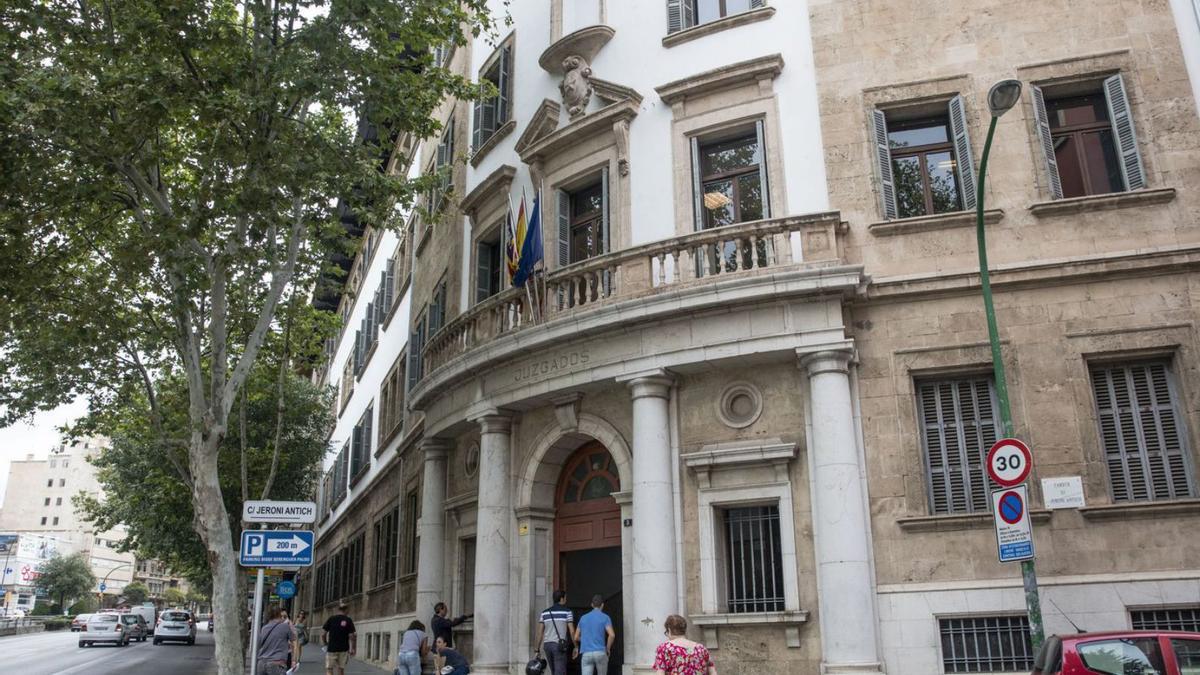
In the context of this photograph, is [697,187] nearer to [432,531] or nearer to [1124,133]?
[1124,133]

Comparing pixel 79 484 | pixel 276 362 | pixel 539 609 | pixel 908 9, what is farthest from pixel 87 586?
pixel 908 9

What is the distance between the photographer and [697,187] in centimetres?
1559

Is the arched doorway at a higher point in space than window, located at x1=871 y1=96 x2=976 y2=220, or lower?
lower

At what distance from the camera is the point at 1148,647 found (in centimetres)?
850

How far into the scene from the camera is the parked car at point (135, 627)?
48.6m

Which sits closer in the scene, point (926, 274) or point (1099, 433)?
point (1099, 433)

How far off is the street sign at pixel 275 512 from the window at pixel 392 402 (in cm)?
1187

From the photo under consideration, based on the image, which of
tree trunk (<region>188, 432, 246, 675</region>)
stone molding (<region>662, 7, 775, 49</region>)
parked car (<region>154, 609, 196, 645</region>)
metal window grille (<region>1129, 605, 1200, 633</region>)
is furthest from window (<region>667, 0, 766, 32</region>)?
parked car (<region>154, 609, 196, 645</region>)

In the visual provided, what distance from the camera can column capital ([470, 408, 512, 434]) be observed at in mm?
16922

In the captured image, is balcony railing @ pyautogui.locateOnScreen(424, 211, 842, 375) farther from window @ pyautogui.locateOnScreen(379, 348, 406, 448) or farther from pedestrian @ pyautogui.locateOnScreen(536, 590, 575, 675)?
window @ pyautogui.locateOnScreen(379, 348, 406, 448)

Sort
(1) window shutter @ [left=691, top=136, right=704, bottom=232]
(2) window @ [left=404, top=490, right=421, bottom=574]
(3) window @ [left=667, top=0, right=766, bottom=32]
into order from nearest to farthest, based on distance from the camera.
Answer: (1) window shutter @ [left=691, top=136, right=704, bottom=232], (3) window @ [left=667, top=0, right=766, bottom=32], (2) window @ [left=404, top=490, right=421, bottom=574]

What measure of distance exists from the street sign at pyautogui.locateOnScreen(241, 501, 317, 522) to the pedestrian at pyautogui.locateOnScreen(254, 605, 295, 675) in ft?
4.98

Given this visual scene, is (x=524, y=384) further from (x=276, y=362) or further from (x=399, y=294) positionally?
(x=276, y=362)

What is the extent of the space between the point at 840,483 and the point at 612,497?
15.1 ft
